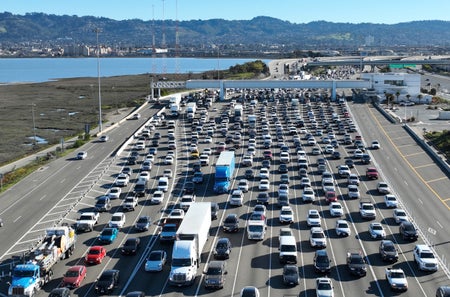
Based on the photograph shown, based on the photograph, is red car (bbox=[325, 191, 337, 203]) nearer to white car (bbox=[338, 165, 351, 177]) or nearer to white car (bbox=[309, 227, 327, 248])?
white car (bbox=[338, 165, 351, 177])

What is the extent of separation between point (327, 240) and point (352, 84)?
235ft

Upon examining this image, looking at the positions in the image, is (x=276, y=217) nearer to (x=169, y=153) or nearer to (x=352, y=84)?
(x=169, y=153)

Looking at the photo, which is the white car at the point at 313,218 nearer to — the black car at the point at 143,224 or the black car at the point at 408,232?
the black car at the point at 408,232

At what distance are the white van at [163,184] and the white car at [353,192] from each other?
14.4 m

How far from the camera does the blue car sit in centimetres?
3472

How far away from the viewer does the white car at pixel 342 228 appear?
35816 mm

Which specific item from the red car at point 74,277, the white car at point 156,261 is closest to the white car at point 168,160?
the white car at point 156,261

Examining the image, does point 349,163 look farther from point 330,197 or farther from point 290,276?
point 290,276

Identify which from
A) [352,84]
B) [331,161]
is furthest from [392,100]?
[331,161]

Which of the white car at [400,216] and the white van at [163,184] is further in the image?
the white van at [163,184]

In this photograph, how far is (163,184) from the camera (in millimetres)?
47500

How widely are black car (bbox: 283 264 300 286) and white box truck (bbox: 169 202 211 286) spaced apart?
4.46 m

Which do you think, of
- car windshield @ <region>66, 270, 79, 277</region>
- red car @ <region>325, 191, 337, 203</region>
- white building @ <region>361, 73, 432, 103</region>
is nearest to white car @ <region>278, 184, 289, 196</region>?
red car @ <region>325, 191, 337, 203</region>

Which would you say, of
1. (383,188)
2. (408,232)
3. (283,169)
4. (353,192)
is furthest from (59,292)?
(283,169)
